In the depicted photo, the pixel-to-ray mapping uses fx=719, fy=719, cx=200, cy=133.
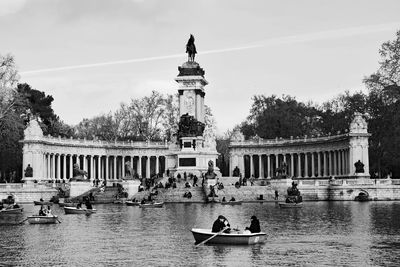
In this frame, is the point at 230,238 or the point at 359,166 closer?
the point at 230,238

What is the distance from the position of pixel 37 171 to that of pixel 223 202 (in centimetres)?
3704

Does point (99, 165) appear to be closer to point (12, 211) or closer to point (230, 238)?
point (12, 211)

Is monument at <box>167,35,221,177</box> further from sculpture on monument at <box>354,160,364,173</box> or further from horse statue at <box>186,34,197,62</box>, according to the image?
sculpture on monument at <box>354,160,364,173</box>

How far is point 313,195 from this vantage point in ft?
271

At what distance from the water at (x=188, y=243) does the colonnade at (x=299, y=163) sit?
50395 millimetres

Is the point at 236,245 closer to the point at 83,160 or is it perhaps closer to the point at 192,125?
the point at 192,125

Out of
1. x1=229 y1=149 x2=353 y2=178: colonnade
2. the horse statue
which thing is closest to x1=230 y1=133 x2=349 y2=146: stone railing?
x1=229 y1=149 x2=353 y2=178: colonnade

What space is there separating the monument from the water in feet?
148

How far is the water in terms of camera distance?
29344mm

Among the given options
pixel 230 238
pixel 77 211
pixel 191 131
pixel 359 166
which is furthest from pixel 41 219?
pixel 191 131

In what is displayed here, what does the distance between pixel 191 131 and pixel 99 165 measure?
20486 mm

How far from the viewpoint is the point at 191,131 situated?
325ft

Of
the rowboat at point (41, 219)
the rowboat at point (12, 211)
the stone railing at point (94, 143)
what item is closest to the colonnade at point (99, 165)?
the stone railing at point (94, 143)

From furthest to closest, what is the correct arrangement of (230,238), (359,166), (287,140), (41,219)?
(287,140) < (359,166) < (41,219) < (230,238)
